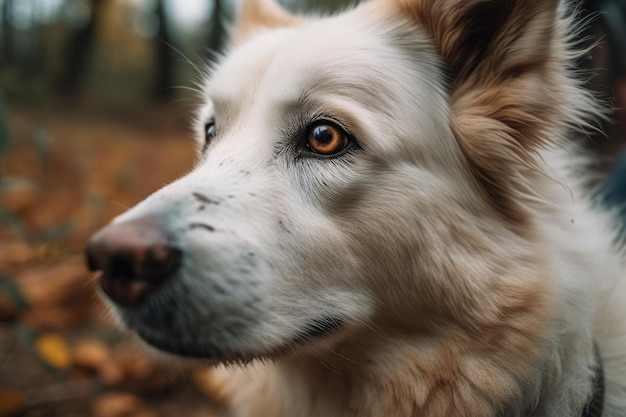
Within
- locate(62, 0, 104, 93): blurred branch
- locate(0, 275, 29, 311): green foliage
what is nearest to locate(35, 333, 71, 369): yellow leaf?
locate(0, 275, 29, 311): green foliage

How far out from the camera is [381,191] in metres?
1.96

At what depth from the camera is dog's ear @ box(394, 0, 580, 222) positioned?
6.56 feet

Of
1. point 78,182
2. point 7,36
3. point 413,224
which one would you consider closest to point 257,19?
point 413,224

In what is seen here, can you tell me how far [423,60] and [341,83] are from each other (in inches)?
16.7

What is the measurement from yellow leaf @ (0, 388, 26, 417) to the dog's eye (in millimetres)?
1901

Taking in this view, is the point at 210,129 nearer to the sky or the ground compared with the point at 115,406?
nearer to the sky

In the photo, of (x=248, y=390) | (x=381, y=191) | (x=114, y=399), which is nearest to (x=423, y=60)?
(x=381, y=191)

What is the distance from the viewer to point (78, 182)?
395 inches

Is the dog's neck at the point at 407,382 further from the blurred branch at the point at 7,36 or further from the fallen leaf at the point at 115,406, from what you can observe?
the blurred branch at the point at 7,36

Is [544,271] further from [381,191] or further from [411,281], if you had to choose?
[381,191]

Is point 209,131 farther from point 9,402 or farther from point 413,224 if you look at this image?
point 9,402

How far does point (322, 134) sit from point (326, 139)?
0.02m

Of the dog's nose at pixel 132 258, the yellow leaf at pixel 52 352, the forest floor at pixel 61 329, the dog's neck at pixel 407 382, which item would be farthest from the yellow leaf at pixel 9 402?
the dog's nose at pixel 132 258

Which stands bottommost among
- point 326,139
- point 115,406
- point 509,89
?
point 115,406
